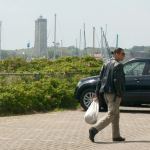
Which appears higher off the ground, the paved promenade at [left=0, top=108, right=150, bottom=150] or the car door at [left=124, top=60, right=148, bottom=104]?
the car door at [left=124, top=60, right=148, bottom=104]

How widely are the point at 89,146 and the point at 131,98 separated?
7572mm

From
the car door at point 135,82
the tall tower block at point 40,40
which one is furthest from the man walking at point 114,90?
the tall tower block at point 40,40

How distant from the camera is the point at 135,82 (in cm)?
1888

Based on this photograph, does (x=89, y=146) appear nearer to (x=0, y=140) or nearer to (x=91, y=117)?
(x=91, y=117)

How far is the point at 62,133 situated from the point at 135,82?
6.09 meters

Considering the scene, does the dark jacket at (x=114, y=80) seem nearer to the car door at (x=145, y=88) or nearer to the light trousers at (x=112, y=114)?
the light trousers at (x=112, y=114)

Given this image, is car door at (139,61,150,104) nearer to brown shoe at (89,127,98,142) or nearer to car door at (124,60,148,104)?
car door at (124,60,148,104)

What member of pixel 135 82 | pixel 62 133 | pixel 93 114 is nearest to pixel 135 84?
pixel 135 82

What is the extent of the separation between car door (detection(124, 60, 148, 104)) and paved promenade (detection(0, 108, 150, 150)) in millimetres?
739

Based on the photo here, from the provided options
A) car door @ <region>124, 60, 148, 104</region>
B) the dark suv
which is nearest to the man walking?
the dark suv

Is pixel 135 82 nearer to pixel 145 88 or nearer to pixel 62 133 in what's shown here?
pixel 145 88

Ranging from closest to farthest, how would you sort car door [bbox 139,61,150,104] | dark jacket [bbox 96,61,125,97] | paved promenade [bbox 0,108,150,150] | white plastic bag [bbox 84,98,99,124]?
paved promenade [bbox 0,108,150,150] → dark jacket [bbox 96,61,125,97] → white plastic bag [bbox 84,98,99,124] → car door [bbox 139,61,150,104]

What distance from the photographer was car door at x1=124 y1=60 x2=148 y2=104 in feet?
61.6

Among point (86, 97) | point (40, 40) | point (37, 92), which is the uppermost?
point (40, 40)
